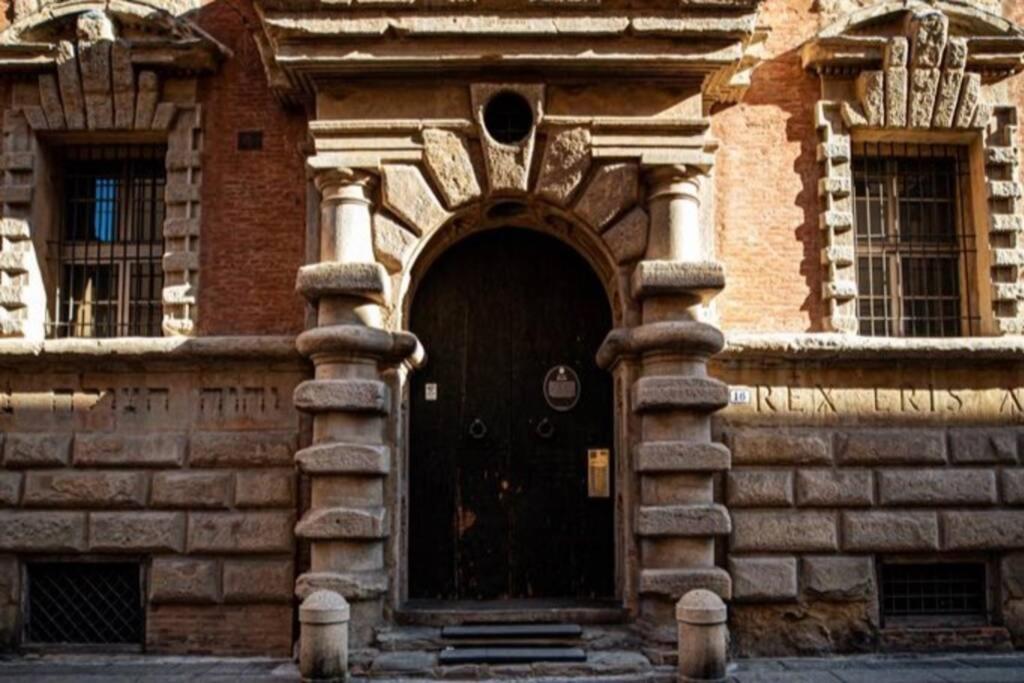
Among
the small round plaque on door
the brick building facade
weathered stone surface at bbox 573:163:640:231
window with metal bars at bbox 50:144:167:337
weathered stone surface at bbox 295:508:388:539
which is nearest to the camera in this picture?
weathered stone surface at bbox 295:508:388:539

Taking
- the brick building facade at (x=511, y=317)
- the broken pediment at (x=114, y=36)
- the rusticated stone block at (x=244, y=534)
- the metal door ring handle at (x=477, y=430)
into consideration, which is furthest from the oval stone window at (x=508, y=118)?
the rusticated stone block at (x=244, y=534)

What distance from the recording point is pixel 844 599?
962 centimetres

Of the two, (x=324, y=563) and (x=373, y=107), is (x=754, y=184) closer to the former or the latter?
(x=373, y=107)

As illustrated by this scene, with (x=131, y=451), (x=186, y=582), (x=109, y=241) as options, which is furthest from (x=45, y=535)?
(x=109, y=241)

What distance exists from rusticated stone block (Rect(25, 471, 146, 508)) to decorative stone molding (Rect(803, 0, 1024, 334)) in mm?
7176

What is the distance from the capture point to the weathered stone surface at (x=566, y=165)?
9.51 metres

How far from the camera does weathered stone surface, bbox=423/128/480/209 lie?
375 inches

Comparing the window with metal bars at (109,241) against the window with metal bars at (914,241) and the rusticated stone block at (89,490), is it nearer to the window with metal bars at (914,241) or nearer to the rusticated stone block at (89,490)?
the rusticated stone block at (89,490)

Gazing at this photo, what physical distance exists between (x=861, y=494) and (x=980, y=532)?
123 cm

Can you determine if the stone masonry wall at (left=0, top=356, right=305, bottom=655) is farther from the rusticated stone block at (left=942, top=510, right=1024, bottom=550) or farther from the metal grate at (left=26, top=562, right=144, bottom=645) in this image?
the rusticated stone block at (left=942, top=510, right=1024, bottom=550)

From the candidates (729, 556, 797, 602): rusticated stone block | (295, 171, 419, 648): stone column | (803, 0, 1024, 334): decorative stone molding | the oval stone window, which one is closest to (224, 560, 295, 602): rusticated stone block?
(295, 171, 419, 648): stone column

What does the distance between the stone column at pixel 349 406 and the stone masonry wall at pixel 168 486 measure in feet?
2.73

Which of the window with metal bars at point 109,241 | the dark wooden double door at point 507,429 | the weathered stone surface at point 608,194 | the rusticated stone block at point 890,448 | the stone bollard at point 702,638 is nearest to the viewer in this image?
the stone bollard at point 702,638

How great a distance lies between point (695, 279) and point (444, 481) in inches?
128
